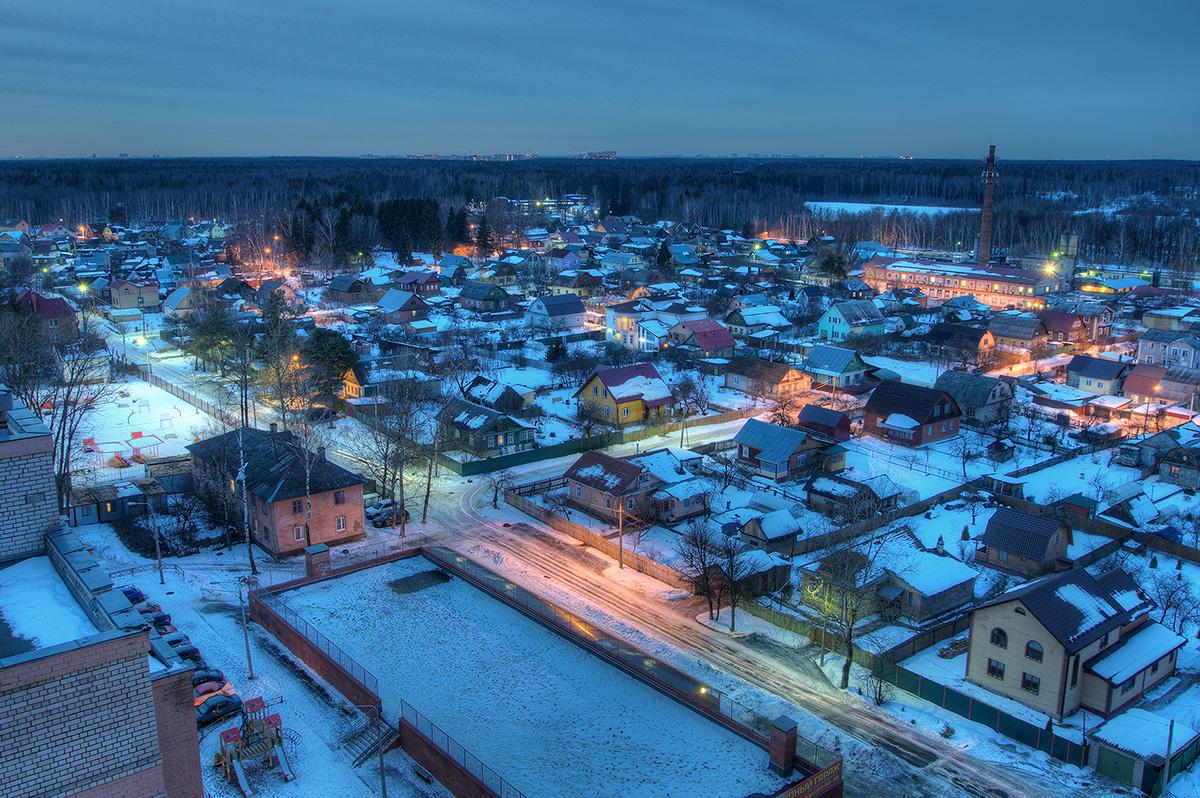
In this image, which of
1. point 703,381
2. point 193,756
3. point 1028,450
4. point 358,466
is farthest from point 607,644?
point 703,381

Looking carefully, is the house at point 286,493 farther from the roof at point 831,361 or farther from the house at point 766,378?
the roof at point 831,361

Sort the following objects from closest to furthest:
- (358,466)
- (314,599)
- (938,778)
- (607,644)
Result: (938,778) → (607,644) → (314,599) → (358,466)

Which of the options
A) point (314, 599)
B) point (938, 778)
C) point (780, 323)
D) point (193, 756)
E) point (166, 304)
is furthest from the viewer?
point (166, 304)

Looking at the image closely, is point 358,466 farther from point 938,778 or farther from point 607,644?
point 938,778

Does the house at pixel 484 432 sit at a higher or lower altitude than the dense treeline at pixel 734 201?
lower

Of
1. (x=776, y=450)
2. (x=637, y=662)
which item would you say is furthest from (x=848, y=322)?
(x=637, y=662)

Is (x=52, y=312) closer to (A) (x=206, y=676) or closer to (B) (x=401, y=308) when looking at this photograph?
(B) (x=401, y=308)

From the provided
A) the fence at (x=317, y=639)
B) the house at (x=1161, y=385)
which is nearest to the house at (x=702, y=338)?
the house at (x=1161, y=385)
